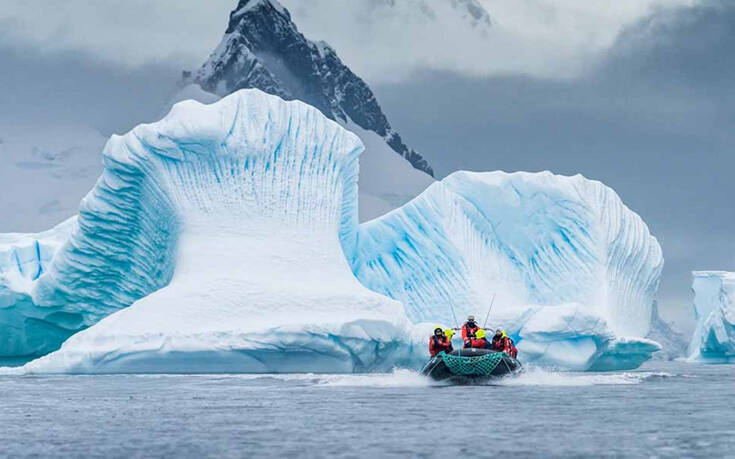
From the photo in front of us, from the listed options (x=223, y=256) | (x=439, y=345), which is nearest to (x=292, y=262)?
(x=223, y=256)

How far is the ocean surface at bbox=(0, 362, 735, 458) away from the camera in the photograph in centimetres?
937

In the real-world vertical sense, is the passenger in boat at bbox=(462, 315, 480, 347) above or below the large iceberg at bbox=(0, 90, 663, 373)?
below

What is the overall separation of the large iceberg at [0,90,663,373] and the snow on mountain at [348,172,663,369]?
0.05m

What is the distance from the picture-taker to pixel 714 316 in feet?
141

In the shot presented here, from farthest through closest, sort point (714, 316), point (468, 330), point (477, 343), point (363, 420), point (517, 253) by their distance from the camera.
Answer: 1. point (714, 316)
2. point (517, 253)
3. point (468, 330)
4. point (477, 343)
5. point (363, 420)

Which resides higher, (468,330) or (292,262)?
(292,262)

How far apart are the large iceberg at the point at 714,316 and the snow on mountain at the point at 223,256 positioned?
17.6 m

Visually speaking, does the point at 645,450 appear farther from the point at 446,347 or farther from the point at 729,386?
the point at 729,386

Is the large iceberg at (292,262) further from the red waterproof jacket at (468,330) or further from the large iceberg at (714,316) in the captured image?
the large iceberg at (714,316)

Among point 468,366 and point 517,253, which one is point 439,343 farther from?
point 517,253

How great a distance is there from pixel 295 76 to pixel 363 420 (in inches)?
3730

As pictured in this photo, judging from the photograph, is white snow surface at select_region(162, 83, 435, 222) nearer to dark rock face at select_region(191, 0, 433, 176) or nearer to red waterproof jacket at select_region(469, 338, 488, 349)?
dark rock face at select_region(191, 0, 433, 176)

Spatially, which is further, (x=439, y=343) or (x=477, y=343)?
(x=439, y=343)

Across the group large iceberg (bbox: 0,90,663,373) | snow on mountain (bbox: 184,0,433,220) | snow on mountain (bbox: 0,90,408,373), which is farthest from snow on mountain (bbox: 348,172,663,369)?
snow on mountain (bbox: 184,0,433,220)
